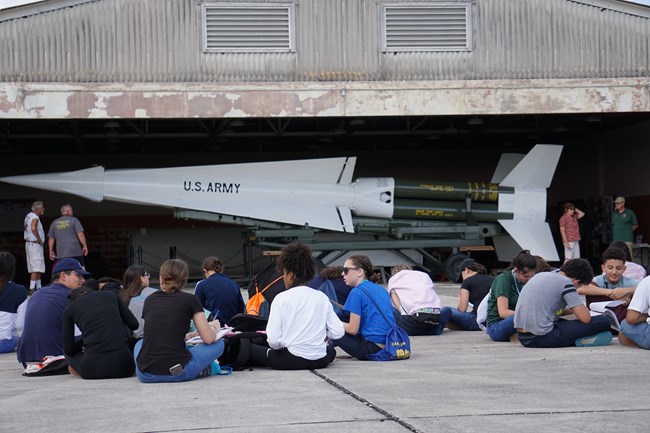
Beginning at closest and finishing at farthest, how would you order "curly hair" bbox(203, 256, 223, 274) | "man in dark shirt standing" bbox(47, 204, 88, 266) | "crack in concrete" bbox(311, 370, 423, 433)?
"crack in concrete" bbox(311, 370, 423, 433) → "curly hair" bbox(203, 256, 223, 274) → "man in dark shirt standing" bbox(47, 204, 88, 266)

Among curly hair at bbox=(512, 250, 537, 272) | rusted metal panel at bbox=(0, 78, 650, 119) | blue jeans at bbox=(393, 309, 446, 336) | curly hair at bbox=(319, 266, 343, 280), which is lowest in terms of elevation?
blue jeans at bbox=(393, 309, 446, 336)

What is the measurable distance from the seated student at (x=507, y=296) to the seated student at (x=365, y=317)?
1.75m

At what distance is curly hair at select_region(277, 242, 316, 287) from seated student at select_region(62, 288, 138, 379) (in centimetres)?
136

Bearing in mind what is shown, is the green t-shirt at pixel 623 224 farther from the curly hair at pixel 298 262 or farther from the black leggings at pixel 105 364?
the black leggings at pixel 105 364

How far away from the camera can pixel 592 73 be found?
1784 centimetres

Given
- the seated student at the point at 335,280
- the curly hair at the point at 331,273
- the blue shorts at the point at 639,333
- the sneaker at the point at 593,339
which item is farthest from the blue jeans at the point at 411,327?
the blue shorts at the point at 639,333

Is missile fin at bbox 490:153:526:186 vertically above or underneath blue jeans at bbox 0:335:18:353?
above

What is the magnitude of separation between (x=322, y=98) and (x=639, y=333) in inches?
387

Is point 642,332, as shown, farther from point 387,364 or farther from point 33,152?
point 33,152

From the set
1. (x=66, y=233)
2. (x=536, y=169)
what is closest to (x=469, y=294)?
(x=66, y=233)

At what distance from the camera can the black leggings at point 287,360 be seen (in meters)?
7.54

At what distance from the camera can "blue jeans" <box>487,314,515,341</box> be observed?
30.7 feet

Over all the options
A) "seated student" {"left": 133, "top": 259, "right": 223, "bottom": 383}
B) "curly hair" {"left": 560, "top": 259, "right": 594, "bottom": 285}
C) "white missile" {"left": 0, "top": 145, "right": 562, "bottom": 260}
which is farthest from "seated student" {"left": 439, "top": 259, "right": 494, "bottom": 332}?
"white missile" {"left": 0, "top": 145, "right": 562, "bottom": 260}

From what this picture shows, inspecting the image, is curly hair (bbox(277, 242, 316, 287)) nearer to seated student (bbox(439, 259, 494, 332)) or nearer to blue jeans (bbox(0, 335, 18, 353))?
seated student (bbox(439, 259, 494, 332))
